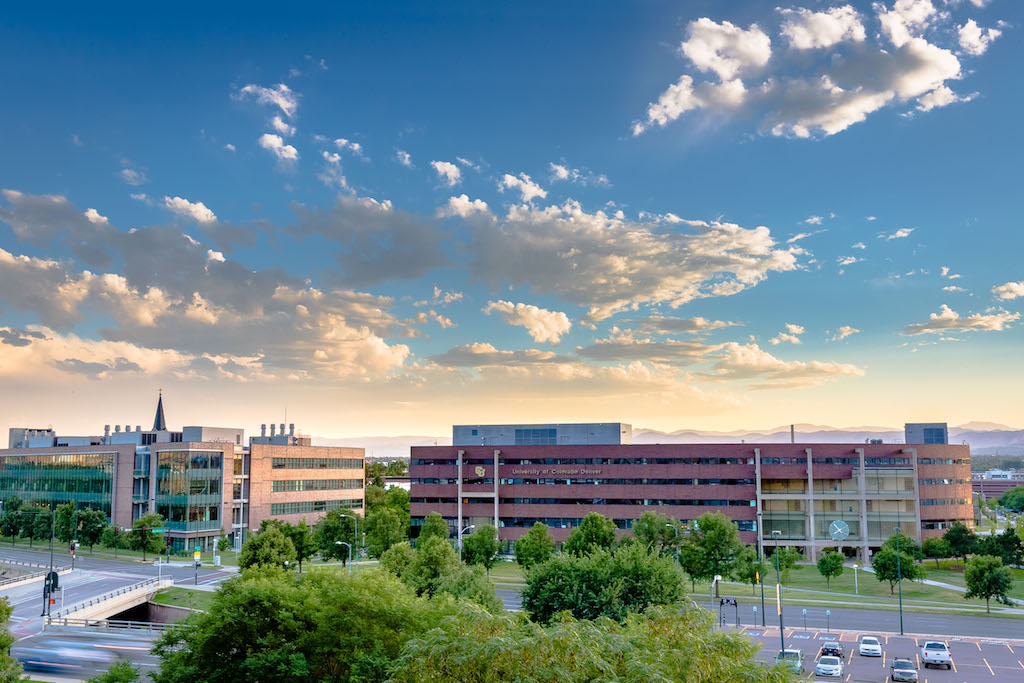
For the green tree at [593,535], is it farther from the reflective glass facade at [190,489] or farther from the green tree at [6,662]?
the reflective glass facade at [190,489]

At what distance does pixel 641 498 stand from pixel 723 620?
52334 mm

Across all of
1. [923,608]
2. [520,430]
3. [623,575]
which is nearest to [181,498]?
[520,430]

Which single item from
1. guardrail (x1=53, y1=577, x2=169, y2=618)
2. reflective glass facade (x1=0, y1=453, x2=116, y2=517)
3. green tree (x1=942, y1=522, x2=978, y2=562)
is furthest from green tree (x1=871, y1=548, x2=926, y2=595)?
reflective glass facade (x1=0, y1=453, x2=116, y2=517)

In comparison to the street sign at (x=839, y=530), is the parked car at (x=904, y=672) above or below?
below

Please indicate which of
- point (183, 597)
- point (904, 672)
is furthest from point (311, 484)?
point (904, 672)

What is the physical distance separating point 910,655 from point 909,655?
65 mm

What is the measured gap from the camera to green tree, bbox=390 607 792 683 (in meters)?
20.0

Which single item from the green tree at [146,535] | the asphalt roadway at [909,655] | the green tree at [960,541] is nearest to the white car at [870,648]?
the asphalt roadway at [909,655]

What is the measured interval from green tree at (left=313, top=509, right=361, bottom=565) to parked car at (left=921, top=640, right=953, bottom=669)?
72.4 metres

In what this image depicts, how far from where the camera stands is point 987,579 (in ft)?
241

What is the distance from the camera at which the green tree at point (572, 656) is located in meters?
20.0

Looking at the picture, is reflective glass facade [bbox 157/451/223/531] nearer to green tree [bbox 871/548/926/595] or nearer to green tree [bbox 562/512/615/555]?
green tree [bbox 562/512/615/555]

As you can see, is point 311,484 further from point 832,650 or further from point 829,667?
point 829,667

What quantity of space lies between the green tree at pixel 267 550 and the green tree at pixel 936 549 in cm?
8489
